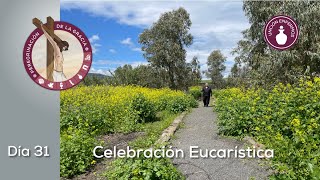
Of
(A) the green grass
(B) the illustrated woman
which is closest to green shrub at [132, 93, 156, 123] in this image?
(A) the green grass

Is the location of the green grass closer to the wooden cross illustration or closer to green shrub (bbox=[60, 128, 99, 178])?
green shrub (bbox=[60, 128, 99, 178])

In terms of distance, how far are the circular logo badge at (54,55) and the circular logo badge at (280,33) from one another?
252 centimetres

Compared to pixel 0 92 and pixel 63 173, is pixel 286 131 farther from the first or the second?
pixel 0 92

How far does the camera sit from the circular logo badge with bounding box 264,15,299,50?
509cm

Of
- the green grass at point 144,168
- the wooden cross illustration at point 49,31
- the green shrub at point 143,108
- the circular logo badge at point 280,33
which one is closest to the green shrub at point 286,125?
the circular logo badge at point 280,33

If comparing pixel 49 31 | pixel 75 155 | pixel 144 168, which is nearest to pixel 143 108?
pixel 75 155

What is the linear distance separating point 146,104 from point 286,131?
5.96 m

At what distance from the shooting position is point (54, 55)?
13.8 ft

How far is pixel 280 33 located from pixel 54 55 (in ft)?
9.97

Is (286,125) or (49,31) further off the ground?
(49,31)

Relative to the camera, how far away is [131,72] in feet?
101

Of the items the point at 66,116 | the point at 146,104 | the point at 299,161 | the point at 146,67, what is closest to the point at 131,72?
the point at 146,67

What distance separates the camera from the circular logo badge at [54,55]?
4055mm

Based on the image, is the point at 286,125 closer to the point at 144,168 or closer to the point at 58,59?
the point at 144,168
